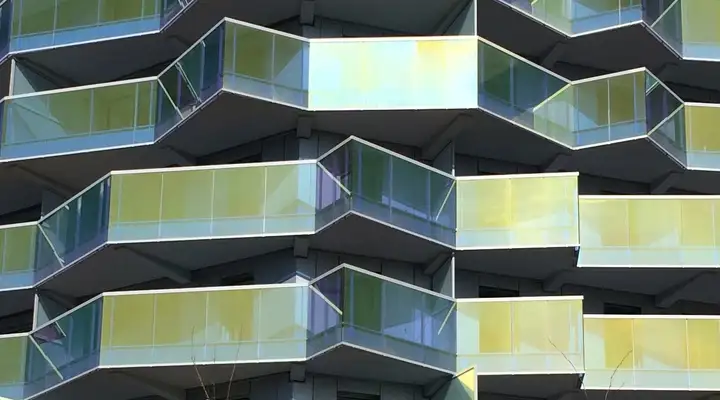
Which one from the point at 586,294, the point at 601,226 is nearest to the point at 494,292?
the point at 586,294

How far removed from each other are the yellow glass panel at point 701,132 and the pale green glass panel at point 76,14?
1249cm

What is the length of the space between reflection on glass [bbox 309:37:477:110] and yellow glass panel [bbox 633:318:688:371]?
5346 mm

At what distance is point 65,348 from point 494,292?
27.5 ft

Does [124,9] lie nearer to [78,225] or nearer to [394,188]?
[78,225]

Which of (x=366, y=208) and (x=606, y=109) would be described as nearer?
(x=366, y=208)

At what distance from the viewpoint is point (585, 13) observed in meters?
35.5

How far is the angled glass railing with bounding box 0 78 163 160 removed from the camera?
3400 centimetres

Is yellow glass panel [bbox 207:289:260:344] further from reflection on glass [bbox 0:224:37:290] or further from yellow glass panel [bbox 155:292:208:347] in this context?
reflection on glass [bbox 0:224:37:290]

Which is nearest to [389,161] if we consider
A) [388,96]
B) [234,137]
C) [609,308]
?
[388,96]

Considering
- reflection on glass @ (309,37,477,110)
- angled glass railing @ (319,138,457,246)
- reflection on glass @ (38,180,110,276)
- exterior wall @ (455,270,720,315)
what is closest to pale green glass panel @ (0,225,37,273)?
reflection on glass @ (38,180,110,276)

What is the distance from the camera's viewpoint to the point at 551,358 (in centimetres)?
3138

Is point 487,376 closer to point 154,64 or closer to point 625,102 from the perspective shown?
point 625,102

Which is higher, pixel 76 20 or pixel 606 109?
pixel 76 20

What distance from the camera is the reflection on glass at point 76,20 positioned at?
3547cm
